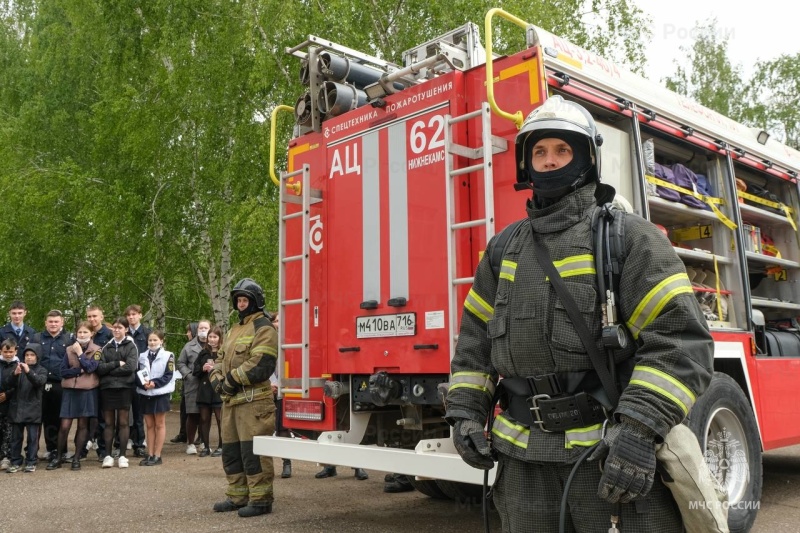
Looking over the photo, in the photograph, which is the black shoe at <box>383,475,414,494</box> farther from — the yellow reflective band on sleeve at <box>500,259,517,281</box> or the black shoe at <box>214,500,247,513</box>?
the yellow reflective band on sleeve at <box>500,259,517,281</box>

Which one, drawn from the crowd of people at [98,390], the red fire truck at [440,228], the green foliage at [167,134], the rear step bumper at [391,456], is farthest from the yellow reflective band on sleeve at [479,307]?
the green foliage at [167,134]

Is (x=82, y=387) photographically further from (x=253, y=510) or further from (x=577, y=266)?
(x=577, y=266)

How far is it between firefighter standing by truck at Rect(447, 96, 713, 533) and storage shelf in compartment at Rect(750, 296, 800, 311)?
4513 millimetres

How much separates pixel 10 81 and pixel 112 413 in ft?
55.7

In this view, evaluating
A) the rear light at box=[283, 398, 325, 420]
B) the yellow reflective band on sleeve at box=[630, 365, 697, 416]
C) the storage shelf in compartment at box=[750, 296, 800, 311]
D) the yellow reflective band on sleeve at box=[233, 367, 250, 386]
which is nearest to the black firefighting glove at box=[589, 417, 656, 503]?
the yellow reflective band on sleeve at box=[630, 365, 697, 416]

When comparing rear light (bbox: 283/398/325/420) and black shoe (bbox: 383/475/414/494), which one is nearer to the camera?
rear light (bbox: 283/398/325/420)

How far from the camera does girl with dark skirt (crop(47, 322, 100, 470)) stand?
30.9ft

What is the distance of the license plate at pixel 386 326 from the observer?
523 cm

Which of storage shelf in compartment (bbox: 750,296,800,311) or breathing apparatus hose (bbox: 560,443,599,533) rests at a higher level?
storage shelf in compartment (bbox: 750,296,800,311)

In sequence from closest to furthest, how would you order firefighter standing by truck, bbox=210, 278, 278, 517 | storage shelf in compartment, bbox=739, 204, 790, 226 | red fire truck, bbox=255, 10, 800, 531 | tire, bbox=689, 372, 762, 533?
red fire truck, bbox=255, 10, 800, 531
tire, bbox=689, 372, 762, 533
firefighter standing by truck, bbox=210, 278, 278, 517
storage shelf in compartment, bbox=739, 204, 790, 226

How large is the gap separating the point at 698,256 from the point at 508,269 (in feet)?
12.7

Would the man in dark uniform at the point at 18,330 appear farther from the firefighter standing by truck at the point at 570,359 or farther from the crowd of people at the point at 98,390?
the firefighter standing by truck at the point at 570,359

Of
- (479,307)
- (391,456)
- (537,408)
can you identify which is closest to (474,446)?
(537,408)

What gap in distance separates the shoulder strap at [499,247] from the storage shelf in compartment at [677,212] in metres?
3.10
